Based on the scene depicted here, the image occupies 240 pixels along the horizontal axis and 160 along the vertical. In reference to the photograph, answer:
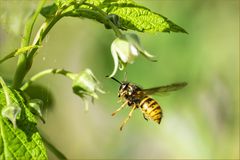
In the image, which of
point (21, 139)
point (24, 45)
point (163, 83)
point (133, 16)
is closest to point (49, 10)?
point (133, 16)

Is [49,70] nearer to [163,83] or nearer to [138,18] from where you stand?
[138,18]

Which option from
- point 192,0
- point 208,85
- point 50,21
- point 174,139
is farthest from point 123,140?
point 50,21

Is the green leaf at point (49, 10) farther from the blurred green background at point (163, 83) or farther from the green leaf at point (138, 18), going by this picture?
the blurred green background at point (163, 83)

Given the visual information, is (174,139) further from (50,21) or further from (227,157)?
(50,21)

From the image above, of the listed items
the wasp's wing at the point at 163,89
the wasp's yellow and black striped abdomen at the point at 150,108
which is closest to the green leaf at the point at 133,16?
the wasp's wing at the point at 163,89

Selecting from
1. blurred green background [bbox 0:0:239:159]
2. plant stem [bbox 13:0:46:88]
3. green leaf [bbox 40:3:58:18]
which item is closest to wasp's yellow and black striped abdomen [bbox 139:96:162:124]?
green leaf [bbox 40:3:58:18]
